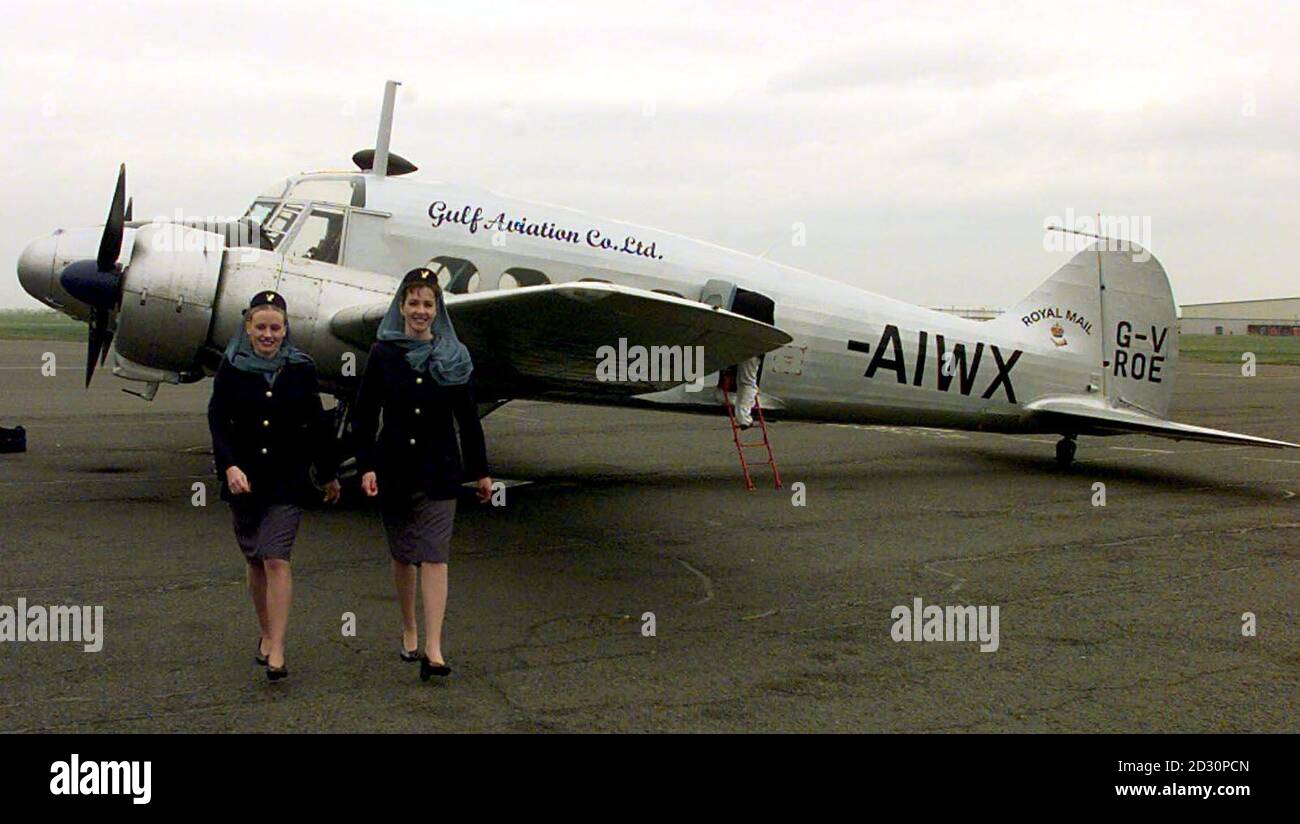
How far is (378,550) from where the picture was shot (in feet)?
27.5

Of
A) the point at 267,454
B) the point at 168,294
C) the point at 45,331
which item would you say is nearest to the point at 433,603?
the point at 267,454

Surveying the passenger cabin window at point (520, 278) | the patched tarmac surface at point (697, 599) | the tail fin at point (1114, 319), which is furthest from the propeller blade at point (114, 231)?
the tail fin at point (1114, 319)

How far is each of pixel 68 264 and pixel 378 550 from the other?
4.52m

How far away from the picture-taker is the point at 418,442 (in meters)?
5.50

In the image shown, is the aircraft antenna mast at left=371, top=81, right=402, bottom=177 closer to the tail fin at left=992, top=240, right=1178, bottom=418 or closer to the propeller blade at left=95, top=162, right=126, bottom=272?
the propeller blade at left=95, top=162, right=126, bottom=272

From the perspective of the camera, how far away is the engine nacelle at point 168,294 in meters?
9.42

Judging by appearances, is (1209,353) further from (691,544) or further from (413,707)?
(413,707)

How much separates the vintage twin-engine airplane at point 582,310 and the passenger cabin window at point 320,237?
0.04ft

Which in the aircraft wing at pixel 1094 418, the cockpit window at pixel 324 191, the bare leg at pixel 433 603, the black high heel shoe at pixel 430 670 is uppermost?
the cockpit window at pixel 324 191

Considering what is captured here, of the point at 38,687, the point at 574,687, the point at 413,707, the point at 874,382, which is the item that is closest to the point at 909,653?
the point at 574,687

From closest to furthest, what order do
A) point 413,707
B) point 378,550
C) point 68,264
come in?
point 413,707 < point 378,550 < point 68,264

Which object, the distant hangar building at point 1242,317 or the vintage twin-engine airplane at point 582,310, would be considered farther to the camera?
the distant hangar building at point 1242,317

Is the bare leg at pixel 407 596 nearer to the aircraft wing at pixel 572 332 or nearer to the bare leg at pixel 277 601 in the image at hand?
the bare leg at pixel 277 601

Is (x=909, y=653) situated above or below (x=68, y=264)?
below
